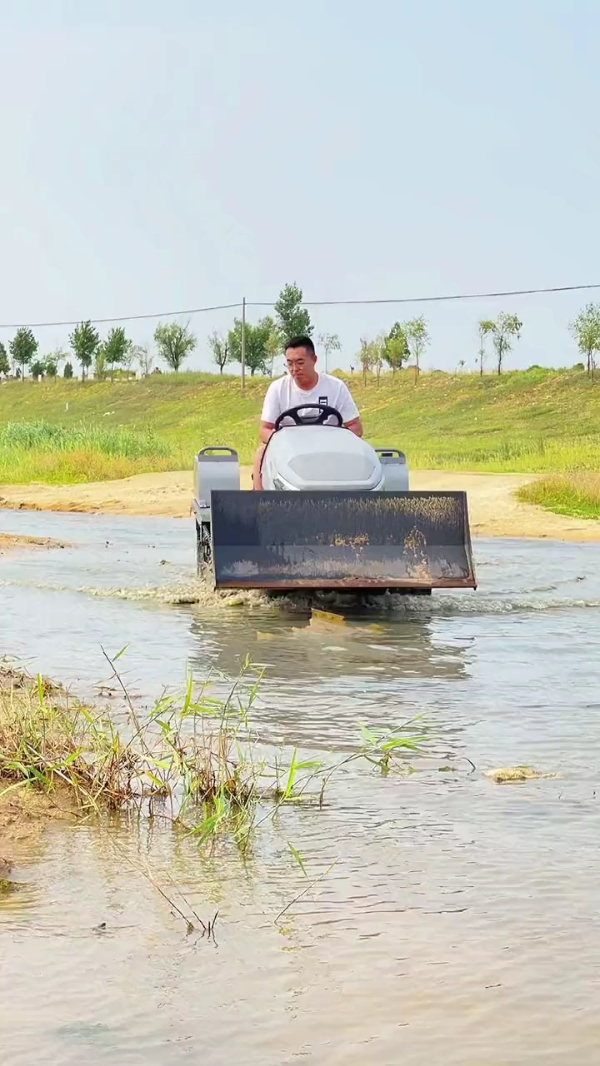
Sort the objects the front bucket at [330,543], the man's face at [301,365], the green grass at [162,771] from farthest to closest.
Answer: the man's face at [301,365]
the front bucket at [330,543]
the green grass at [162,771]

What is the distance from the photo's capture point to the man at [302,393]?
10.4 metres

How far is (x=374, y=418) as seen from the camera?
70312mm

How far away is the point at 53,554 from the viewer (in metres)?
15.3

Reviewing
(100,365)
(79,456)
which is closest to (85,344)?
(100,365)

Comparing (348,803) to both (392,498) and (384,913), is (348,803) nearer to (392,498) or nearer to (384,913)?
(384,913)

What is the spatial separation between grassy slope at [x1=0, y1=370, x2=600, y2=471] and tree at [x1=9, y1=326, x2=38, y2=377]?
395 cm

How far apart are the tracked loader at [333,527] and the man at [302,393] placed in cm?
22

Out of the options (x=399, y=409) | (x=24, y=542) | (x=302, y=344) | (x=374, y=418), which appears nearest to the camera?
(x=302, y=344)

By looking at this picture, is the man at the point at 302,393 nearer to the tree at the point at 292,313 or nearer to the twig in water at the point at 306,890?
the twig in water at the point at 306,890

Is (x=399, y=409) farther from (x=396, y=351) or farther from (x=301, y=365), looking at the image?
(x=301, y=365)

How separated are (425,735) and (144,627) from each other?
12.7 ft

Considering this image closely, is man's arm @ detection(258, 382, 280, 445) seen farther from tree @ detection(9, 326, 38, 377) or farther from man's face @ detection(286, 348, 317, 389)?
tree @ detection(9, 326, 38, 377)

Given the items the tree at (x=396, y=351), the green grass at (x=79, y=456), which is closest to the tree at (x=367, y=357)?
the tree at (x=396, y=351)

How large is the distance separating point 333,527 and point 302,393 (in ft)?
3.75
